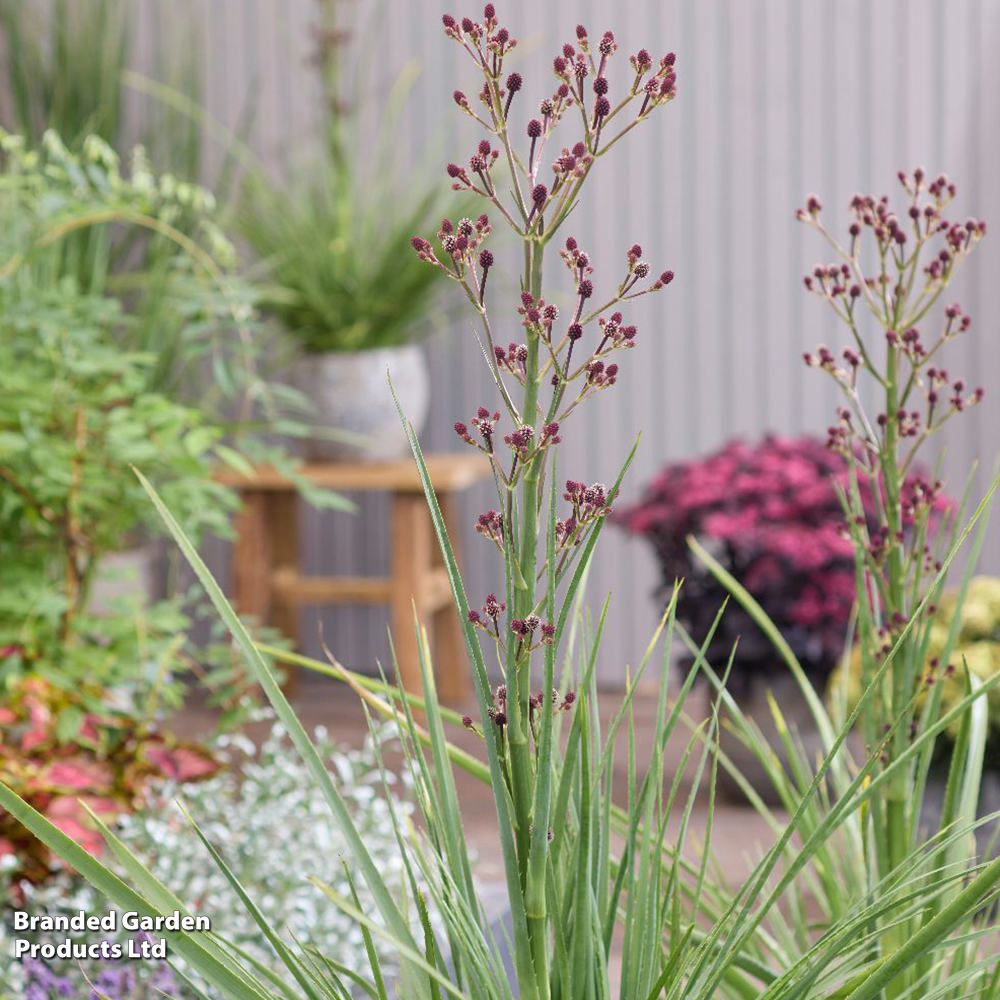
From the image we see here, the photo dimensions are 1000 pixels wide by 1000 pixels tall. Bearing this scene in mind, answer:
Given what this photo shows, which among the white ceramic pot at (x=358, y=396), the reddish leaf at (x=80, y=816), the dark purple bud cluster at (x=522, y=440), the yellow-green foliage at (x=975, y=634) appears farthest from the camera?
the white ceramic pot at (x=358, y=396)

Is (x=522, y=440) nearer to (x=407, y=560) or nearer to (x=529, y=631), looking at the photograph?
(x=529, y=631)

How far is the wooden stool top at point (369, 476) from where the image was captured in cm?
330

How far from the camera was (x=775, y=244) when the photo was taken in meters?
3.65

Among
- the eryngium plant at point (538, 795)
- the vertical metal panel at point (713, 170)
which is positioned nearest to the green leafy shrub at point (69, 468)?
the eryngium plant at point (538, 795)

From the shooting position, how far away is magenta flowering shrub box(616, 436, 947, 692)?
266 cm

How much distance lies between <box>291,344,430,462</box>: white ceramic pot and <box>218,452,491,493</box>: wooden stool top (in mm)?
43

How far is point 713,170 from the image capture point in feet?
12.0

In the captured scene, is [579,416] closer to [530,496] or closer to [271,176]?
[271,176]

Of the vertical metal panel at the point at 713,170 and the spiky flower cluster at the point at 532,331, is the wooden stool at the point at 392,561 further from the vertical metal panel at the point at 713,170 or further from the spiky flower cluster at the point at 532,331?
the spiky flower cluster at the point at 532,331

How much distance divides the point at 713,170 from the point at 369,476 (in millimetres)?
1259

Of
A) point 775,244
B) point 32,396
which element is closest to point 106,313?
point 32,396

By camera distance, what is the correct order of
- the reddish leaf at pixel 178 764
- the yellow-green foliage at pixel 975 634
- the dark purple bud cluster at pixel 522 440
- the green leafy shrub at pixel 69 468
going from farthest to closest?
the yellow-green foliage at pixel 975 634 → the green leafy shrub at pixel 69 468 → the reddish leaf at pixel 178 764 → the dark purple bud cluster at pixel 522 440

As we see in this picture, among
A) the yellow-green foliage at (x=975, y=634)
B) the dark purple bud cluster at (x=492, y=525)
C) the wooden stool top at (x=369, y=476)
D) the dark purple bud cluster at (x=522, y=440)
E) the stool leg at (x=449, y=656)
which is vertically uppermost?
the dark purple bud cluster at (x=522, y=440)

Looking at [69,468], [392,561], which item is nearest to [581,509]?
[69,468]
